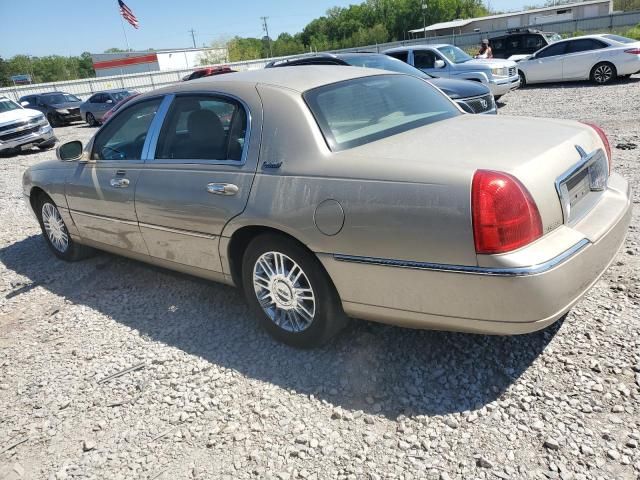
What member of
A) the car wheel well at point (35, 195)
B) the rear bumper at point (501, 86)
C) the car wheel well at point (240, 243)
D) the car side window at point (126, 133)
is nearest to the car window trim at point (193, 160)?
the car side window at point (126, 133)

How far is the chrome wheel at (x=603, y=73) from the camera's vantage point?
14266 mm

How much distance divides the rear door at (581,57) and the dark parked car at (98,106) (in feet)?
51.8

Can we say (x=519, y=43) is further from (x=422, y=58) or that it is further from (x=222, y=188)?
(x=222, y=188)

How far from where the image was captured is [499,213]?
2.30 meters

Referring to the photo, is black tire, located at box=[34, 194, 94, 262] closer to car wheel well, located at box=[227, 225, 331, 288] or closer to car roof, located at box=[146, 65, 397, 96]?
car roof, located at box=[146, 65, 397, 96]

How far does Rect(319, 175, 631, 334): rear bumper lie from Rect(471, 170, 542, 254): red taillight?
84 mm

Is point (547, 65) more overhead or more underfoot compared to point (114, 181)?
more underfoot

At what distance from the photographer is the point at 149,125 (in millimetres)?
3912

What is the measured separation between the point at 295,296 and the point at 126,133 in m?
2.17

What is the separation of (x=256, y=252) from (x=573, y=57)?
14.8 meters

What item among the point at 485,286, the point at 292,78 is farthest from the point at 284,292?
the point at 292,78

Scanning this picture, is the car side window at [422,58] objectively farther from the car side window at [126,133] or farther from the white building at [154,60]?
the white building at [154,60]

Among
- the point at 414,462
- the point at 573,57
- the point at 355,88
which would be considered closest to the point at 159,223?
the point at 355,88

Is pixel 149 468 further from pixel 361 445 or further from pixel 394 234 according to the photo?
pixel 394 234
